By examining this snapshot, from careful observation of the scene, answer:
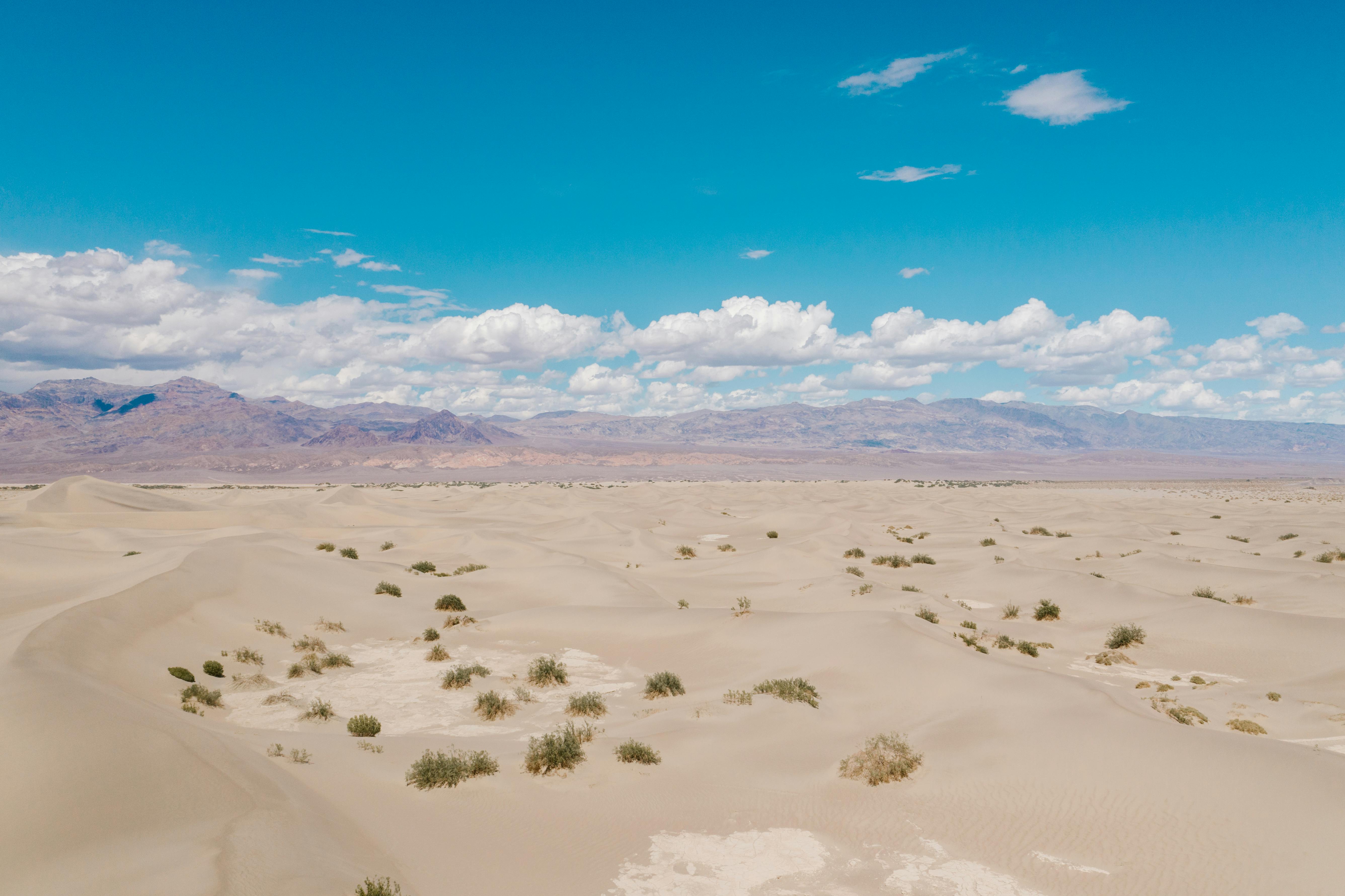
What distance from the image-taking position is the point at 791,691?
11.8 metres

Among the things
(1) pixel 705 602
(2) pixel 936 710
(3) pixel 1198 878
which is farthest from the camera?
(1) pixel 705 602

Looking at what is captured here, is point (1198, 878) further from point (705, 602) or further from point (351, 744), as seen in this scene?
point (705, 602)

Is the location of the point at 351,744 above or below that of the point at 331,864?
below

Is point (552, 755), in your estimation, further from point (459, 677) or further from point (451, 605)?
point (451, 605)

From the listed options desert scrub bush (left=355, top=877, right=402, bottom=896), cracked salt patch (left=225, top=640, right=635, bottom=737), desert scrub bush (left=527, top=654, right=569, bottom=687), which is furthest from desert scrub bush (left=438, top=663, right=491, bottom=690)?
desert scrub bush (left=355, top=877, right=402, bottom=896)

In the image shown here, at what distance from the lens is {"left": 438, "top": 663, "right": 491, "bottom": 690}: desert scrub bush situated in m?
13.6

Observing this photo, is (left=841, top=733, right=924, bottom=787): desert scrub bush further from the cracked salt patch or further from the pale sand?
the cracked salt patch

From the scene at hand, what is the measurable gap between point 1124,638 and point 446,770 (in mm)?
15785

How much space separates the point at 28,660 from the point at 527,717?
707 centimetres

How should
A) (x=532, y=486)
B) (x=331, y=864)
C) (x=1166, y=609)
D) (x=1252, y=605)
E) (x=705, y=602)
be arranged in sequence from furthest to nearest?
(x=532, y=486) → (x=705, y=602) → (x=1252, y=605) → (x=1166, y=609) → (x=331, y=864)

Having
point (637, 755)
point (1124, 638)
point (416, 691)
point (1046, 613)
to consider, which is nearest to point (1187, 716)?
point (1124, 638)

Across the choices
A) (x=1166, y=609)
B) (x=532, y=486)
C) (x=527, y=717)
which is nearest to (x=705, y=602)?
(x=527, y=717)

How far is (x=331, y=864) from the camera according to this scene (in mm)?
5977

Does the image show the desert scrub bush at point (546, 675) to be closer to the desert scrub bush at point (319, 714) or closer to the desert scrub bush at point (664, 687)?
the desert scrub bush at point (664, 687)
